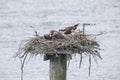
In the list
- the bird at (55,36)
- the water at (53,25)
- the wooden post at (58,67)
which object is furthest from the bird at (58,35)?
the water at (53,25)

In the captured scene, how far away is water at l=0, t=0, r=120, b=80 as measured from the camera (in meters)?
6.89

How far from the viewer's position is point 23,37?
22.7ft

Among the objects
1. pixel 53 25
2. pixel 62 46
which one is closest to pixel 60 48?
pixel 62 46

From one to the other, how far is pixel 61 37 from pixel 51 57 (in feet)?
0.55

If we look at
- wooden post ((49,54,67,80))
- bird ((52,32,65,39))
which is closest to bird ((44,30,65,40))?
bird ((52,32,65,39))

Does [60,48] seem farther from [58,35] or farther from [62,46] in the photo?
[58,35]

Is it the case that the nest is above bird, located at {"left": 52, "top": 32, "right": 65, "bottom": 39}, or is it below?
below

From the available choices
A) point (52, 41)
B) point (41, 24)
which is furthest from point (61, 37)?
point (41, 24)

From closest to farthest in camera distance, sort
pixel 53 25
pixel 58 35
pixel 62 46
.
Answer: pixel 62 46 → pixel 58 35 → pixel 53 25

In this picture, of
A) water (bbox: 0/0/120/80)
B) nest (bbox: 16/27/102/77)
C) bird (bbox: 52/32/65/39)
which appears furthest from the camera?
water (bbox: 0/0/120/80)

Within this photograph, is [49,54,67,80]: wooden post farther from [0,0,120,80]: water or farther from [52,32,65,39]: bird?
[0,0,120,80]: water

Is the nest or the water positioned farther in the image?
the water

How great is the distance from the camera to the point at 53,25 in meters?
6.90

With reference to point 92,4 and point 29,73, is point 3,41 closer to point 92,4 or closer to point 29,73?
point 29,73
